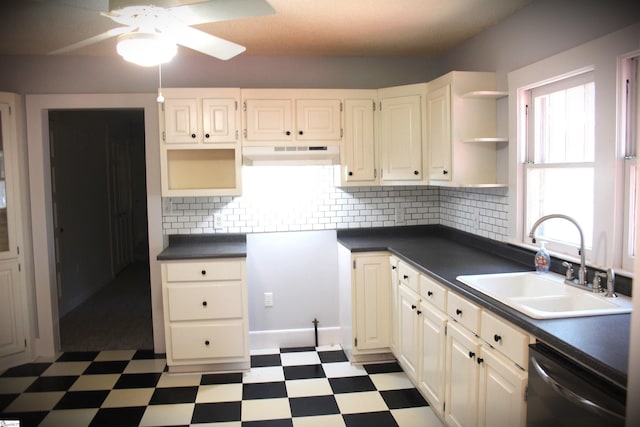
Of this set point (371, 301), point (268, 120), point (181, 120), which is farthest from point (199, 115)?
point (371, 301)

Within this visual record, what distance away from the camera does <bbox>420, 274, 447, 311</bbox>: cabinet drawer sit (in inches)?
103

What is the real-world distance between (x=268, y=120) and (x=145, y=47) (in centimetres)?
171

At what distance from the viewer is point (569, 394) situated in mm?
1572

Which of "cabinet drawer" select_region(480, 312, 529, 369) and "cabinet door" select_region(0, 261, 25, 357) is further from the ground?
"cabinet drawer" select_region(480, 312, 529, 369)

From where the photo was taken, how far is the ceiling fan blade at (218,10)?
200cm

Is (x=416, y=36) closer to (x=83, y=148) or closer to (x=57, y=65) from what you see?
(x=57, y=65)

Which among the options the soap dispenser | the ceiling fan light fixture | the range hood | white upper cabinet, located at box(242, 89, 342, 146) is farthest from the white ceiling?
the soap dispenser

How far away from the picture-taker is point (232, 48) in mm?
2531

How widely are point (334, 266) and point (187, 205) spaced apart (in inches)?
51.1

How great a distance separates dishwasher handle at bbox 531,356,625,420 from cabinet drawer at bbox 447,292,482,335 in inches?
18.0

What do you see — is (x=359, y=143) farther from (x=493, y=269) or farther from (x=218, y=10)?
(x=218, y=10)

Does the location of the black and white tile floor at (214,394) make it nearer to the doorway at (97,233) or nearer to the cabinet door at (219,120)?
the doorway at (97,233)

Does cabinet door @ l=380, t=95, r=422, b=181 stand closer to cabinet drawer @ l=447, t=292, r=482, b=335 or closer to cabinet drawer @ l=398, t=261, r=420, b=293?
cabinet drawer @ l=398, t=261, r=420, b=293

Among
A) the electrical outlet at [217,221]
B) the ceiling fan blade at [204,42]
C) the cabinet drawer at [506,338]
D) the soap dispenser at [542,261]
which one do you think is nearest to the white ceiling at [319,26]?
the ceiling fan blade at [204,42]
